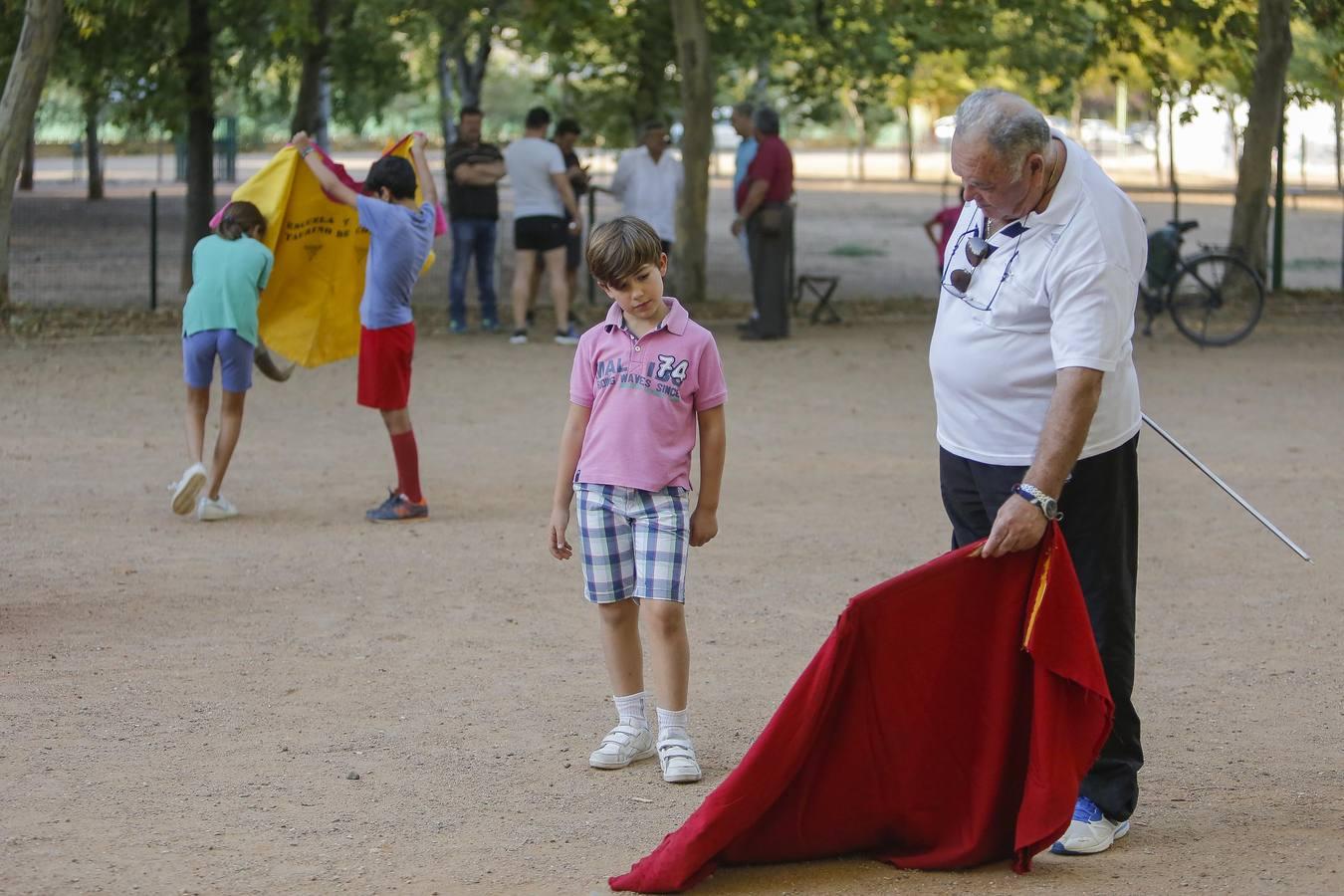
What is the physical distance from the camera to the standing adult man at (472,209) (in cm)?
1512

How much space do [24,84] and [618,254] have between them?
11.3m

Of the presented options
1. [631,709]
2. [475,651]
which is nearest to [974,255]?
[631,709]

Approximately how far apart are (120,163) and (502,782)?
57055 millimetres

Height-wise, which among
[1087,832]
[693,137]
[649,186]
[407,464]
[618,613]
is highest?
[693,137]

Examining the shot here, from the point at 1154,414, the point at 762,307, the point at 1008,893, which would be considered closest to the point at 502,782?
the point at 1008,893

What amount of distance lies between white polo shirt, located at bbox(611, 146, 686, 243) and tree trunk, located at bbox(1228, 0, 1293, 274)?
17.8 feet

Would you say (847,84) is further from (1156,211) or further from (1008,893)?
(1008,893)

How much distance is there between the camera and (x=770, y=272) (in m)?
15.3

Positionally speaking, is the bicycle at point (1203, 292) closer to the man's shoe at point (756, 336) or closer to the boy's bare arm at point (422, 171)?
the man's shoe at point (756, 336)

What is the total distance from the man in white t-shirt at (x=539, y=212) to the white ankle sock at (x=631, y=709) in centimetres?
991


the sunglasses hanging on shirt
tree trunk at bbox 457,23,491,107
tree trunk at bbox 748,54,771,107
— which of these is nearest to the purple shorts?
the sunglasses hanging on shirt

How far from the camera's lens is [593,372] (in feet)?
15.9

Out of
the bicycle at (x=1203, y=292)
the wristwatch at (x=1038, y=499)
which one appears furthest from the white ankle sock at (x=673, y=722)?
the bicycle at (x=1203, y=292)

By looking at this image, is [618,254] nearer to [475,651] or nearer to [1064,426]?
[1064,426]
